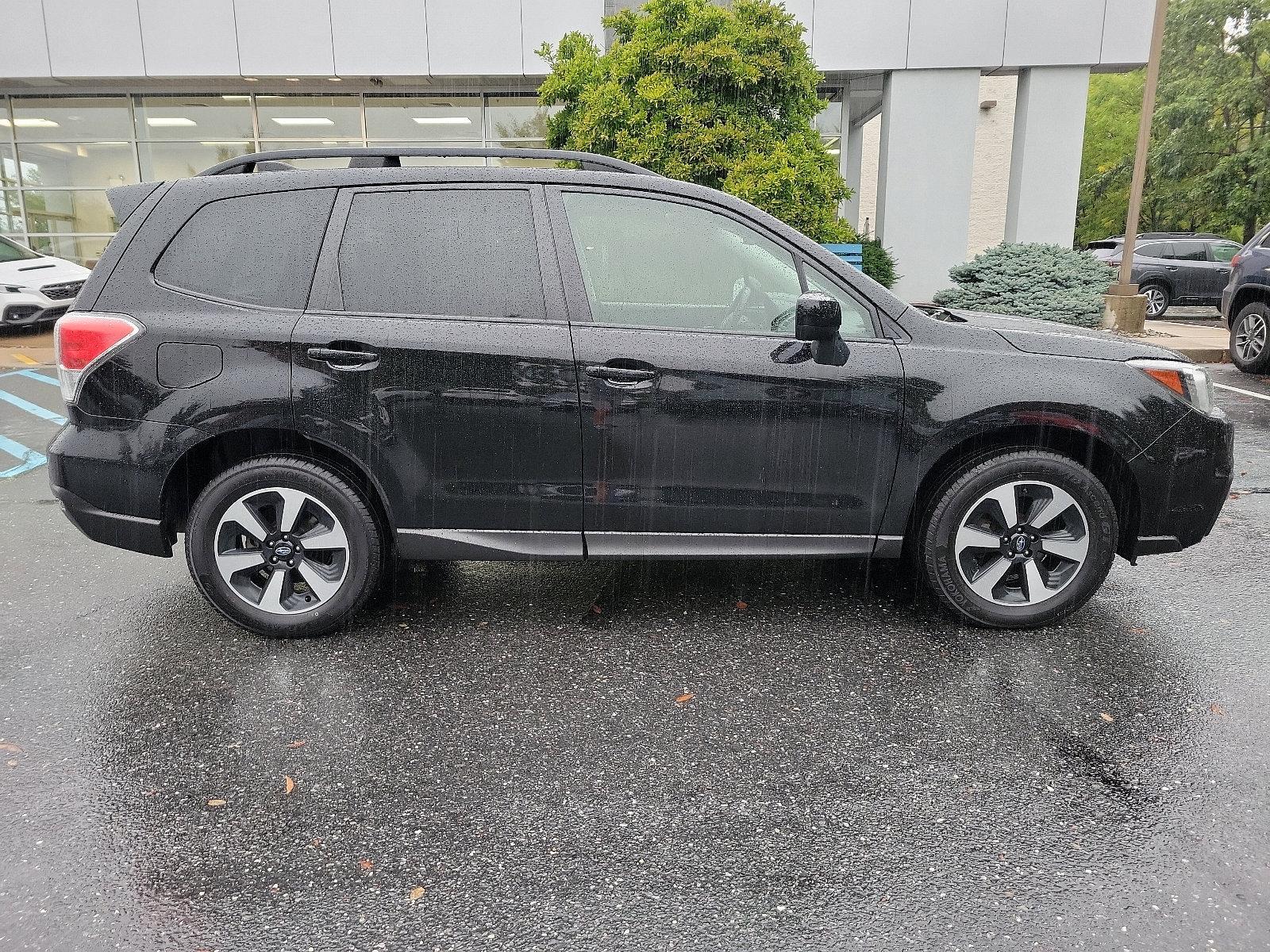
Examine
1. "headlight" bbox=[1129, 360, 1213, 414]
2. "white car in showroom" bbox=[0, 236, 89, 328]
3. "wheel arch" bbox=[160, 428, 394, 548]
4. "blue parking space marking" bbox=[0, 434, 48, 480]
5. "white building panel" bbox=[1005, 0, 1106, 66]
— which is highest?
"white building panel" bbox=[1005, 0, 1106, 66]

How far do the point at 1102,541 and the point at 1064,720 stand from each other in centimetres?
90

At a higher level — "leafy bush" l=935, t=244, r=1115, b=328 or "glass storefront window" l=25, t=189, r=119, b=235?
"glass storefront window" l=25, t=189, r=119, b=235

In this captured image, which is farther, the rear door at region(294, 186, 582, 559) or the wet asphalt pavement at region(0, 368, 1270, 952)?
the rear door at region(294, 186, 582, 559)

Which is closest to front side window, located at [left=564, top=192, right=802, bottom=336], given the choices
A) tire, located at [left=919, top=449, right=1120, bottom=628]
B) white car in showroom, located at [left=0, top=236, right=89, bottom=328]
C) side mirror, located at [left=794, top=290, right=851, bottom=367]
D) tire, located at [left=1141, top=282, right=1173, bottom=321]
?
side mirror, located at [left=794, top=290, right=851, bottom=367]

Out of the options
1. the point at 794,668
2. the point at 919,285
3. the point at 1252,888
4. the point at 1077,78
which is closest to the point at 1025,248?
the point at 919,285

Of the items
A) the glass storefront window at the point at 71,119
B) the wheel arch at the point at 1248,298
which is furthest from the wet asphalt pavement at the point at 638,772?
the glass storefront window at the point at 71,119

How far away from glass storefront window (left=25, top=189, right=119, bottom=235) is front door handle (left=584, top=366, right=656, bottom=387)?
18.2 m

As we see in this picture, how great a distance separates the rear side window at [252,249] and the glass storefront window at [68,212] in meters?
17.2

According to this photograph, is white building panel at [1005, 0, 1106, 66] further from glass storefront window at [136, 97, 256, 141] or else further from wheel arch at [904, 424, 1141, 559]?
glass storefront window at [136, 97, 256, 141]

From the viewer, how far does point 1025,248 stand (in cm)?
1336

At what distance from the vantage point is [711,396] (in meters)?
3.71

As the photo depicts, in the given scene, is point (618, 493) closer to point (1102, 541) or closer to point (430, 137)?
point (1102, 541)

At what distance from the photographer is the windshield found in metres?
15.1


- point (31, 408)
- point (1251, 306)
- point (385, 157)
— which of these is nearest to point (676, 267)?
point (385, 157)
